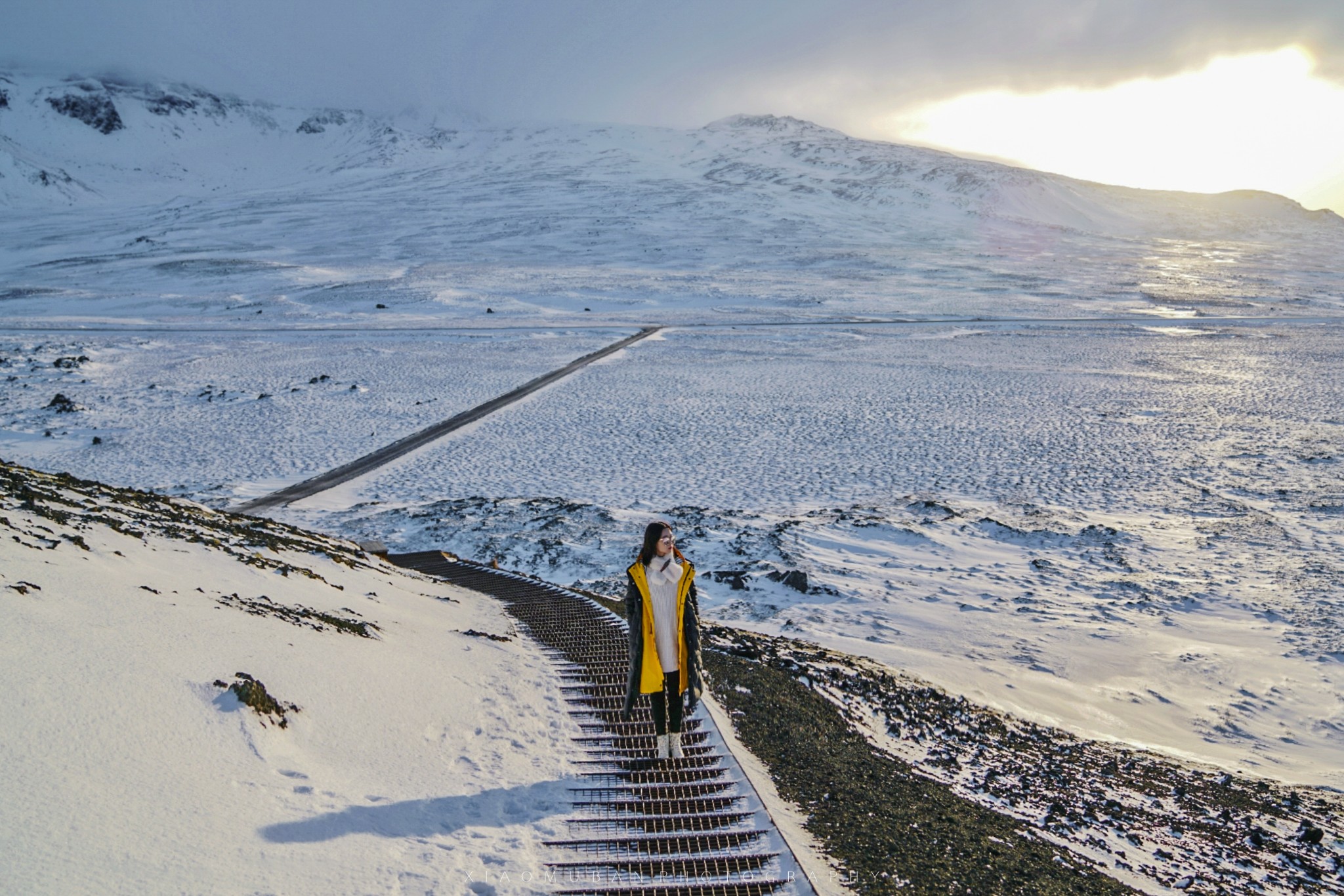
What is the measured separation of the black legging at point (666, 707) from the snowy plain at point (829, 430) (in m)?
1.86

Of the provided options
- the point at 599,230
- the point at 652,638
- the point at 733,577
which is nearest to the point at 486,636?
the point at 652,638

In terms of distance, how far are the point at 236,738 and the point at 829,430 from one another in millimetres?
21676

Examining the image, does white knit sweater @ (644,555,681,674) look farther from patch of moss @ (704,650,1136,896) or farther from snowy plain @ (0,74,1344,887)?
snowy plain @ (0,74,1344,887)

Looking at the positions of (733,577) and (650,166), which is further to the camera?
(650,166)

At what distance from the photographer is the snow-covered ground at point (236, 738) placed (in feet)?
12.5

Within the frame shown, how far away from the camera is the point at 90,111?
19425 cm

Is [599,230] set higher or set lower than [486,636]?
higher

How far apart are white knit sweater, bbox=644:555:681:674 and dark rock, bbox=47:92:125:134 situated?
23662 cm

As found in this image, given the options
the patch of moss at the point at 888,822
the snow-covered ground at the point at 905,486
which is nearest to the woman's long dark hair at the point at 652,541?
the patch of moss at the point at 888,822

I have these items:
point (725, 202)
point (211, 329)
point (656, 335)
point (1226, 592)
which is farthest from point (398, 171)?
point (1226, 592)

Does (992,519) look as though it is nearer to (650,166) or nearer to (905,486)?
(905,486)

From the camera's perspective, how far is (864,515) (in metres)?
17.1

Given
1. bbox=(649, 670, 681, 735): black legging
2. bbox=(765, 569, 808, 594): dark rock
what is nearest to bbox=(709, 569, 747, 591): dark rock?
bbox=(765, 569, 808, 594): dark rock

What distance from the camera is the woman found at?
17.7 ft
